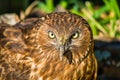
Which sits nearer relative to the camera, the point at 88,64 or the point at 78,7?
the point at 88,64

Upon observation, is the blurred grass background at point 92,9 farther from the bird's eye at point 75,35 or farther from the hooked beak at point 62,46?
the hooked beak at point 62,46

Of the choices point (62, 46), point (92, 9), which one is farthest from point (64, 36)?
point (92, 9)

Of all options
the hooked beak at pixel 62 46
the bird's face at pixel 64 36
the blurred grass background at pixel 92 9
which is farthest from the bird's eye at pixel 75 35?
the blurred grass background at pixel 92 9

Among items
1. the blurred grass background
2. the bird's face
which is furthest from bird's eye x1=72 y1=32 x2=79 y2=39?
the blurred grass background

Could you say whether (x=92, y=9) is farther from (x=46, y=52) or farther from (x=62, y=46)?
(x=62, y=46)

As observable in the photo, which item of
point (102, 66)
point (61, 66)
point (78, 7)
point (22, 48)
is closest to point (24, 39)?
point (22, 48)

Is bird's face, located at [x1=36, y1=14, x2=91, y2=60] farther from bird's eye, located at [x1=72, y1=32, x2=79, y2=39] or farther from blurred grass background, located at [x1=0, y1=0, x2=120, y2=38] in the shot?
blurred grass background, located at [x1=0, y1=0, x2=120, y2=38]

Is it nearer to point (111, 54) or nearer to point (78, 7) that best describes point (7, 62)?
point (111, 54)
